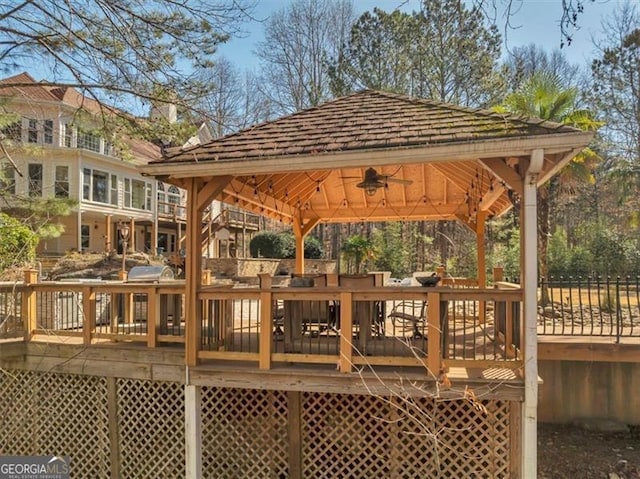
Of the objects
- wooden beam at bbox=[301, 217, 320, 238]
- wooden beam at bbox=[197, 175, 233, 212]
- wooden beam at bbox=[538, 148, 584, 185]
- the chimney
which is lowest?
wooden beam at bbox=[301, 217, 320, 238]

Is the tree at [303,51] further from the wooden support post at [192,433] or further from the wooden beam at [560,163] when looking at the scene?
the wooden support post at [192,433]

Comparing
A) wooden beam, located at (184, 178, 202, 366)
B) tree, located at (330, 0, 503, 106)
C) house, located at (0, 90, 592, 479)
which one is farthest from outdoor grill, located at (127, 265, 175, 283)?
→ tree, located at (330, 0, 503, 106)

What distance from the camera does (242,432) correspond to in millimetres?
5680

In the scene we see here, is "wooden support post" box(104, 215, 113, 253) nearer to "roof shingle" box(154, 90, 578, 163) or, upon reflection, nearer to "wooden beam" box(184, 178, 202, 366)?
"wooden beam" box(184, 178, 202, 366)

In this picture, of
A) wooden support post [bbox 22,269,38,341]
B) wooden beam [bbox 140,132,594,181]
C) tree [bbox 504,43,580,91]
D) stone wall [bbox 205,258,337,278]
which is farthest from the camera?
tree [bbox 504,43,580,91]

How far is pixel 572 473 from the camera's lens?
19.3 ft

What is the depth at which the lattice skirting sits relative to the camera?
5.07m

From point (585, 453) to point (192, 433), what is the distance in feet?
18.6

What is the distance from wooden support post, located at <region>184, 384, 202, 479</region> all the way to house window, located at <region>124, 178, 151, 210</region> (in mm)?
20969

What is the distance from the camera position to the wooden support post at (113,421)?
5.77 metres

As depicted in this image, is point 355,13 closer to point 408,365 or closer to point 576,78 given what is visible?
point 576,78

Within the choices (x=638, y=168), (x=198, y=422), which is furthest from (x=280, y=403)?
(x=638, y=168)

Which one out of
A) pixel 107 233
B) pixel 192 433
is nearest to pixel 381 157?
pixel 192 433

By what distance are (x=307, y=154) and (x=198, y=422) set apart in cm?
347
